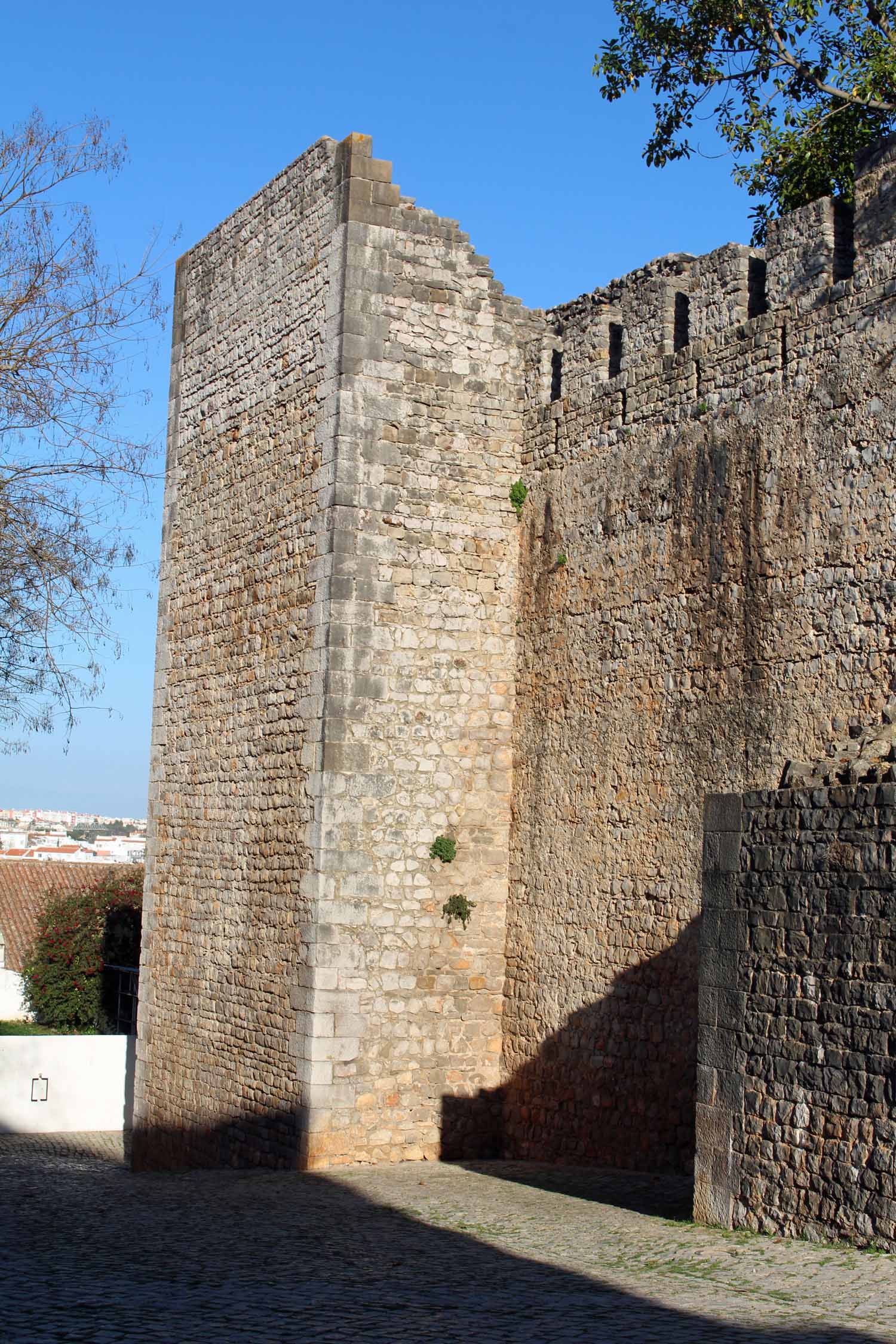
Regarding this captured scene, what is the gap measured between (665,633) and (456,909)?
8.40 feet

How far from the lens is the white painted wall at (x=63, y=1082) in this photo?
1852 cm

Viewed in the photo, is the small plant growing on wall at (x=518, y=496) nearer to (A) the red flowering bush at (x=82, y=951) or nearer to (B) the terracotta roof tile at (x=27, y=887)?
(A) the red flowering bush at (x=82, y=951)

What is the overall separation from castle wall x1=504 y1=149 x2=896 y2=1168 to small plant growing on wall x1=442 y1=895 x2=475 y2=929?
37 centimetres

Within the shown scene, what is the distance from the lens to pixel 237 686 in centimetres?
1227

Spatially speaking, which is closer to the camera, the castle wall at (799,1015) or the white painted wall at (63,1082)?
the castle wall at (799,1015)

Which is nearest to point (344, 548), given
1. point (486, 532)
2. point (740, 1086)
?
point (486, 532)

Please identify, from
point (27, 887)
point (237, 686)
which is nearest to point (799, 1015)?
point (237, 686)

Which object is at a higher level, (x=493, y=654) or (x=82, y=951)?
(x=493, y=654)

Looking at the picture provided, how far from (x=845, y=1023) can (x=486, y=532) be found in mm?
5726

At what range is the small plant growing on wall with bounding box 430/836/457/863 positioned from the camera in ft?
36.0

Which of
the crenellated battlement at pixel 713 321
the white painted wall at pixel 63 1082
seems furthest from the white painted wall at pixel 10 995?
the crenellated battlement at pixel 713 321

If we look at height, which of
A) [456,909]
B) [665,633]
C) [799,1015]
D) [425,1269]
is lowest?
[425,1269]

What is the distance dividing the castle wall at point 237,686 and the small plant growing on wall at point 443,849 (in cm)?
91

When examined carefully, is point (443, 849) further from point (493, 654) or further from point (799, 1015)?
point (799, 1015)
